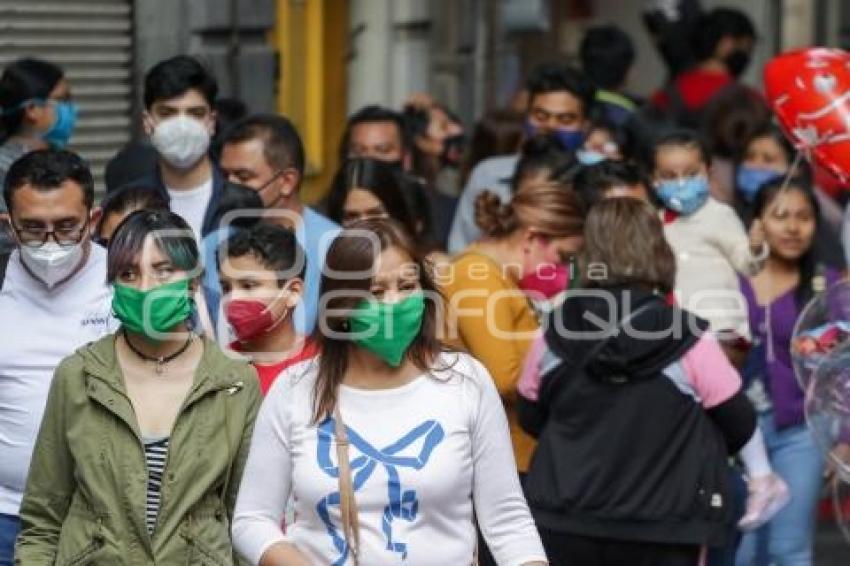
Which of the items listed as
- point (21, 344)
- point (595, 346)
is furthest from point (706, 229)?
point (21, 344)

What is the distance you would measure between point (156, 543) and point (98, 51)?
257 inches

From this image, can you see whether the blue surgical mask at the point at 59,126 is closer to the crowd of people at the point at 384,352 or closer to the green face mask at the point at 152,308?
the crowd of people at the point at 384,352

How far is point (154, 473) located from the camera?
5809 mm

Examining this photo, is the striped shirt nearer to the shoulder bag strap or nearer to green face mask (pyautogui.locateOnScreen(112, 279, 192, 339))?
green face mask (pyautogui.locateOnScreen(112, 279, 192, 339))

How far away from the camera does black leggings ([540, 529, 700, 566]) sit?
7.08 meters

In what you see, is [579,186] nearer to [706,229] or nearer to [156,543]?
[706,229]

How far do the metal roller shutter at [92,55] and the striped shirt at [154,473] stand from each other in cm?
581

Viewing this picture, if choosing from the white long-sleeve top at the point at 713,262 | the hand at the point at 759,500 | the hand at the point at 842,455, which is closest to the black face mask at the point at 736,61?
the white long-sleeve top at the point at 713,262

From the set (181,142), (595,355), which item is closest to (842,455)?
(595,355)

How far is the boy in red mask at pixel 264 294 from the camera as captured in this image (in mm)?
6660

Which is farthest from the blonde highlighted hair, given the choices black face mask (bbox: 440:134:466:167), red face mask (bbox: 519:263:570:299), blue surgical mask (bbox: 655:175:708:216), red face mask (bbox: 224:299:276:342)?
black face mask (bbox: 440:134:466:167)

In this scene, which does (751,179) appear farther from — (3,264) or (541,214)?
(3,264)

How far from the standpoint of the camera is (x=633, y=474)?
7.04 m

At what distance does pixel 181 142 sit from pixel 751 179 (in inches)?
133
